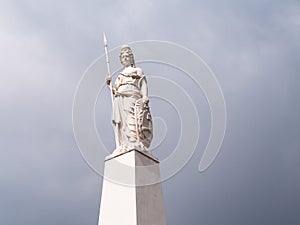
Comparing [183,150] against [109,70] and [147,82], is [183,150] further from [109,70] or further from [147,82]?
[109,70]

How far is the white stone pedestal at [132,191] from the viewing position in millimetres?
10773

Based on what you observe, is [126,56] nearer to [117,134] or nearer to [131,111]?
[131,111]

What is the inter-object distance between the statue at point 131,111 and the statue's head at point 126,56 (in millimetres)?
260

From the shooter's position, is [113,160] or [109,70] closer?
[113,160]

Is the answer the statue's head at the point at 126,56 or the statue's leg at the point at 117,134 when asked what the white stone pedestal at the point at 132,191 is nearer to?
the statue's leg at the point at 117,134

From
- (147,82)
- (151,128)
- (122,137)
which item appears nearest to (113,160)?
(122,137)

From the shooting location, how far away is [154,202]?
1138 centimetres

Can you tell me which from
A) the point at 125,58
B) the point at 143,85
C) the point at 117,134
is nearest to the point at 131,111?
the point at 117,134

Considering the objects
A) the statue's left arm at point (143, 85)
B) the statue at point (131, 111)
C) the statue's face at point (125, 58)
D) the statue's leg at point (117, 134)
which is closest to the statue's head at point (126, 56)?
the statue's face at point (125, 58)

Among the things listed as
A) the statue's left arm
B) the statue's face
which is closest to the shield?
the statue's left arm

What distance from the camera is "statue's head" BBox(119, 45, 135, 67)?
549 inches

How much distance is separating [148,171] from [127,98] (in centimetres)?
250

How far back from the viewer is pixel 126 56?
13953 millimetres

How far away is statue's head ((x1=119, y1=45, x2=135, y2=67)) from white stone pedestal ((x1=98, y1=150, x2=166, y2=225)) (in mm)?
3365
